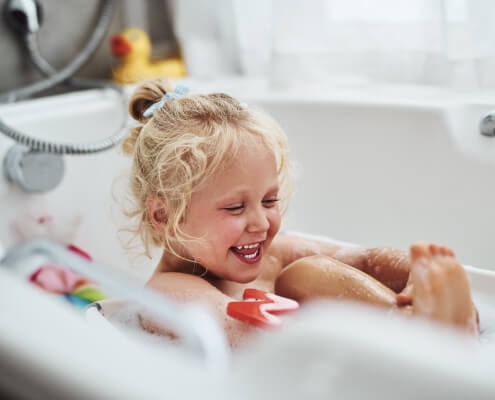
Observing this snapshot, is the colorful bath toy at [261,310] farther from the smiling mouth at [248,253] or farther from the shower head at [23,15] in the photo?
the shower head at [23,15]

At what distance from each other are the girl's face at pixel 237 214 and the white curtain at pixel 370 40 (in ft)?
2.07

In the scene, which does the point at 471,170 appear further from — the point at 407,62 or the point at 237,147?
the point at 237,147

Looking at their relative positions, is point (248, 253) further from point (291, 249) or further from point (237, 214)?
point (291, 249)

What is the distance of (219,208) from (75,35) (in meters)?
0.94

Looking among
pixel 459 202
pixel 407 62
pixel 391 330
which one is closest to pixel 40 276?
pixel 391 330

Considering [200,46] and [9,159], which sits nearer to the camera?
[9,159]

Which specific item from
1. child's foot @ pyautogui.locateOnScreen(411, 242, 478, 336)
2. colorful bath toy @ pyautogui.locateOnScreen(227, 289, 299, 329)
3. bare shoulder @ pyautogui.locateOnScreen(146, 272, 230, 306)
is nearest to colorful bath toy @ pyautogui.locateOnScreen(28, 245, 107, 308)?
bare shoulder @ pyautogui.locateOnScreen(146, 272, 230, 306)

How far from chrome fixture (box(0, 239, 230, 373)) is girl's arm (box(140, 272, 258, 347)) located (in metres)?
0.28

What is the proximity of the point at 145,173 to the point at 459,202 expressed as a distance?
60 cm

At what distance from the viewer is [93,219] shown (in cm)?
111

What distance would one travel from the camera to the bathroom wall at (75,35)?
1.26m

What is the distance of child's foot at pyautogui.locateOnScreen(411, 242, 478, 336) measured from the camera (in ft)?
1.68

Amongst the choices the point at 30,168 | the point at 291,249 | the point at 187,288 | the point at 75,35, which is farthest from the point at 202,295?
the point at 75,35

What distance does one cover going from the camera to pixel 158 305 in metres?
0.31
